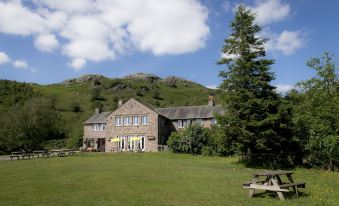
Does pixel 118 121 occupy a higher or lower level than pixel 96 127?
higher

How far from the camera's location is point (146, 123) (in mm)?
60344

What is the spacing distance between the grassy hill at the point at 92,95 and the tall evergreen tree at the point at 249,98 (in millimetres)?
46785

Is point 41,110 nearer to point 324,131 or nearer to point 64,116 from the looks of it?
point 64,116

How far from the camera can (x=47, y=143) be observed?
261ft

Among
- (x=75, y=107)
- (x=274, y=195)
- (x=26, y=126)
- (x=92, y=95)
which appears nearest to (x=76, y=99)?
(x=92, y=95)

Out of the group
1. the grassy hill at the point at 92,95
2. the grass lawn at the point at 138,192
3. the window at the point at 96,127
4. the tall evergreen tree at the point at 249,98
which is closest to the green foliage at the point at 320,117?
the tall evergreen tree at the point at 249,98

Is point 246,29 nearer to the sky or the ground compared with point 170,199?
nearer to the sky

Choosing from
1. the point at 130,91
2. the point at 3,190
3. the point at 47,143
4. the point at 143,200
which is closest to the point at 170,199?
the point at 143,200

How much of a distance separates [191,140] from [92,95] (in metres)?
82.9

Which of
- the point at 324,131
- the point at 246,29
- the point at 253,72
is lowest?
the point at 324,131

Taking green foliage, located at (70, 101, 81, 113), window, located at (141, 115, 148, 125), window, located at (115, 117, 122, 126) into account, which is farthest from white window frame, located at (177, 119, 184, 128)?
green foliage, located at (70, 101, 81, 113)

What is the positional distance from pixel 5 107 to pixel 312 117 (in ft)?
263

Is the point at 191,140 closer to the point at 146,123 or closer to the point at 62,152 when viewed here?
the point at 146,123

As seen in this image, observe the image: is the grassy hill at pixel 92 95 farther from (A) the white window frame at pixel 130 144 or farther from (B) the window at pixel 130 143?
(B) the window at pixel 130 143
